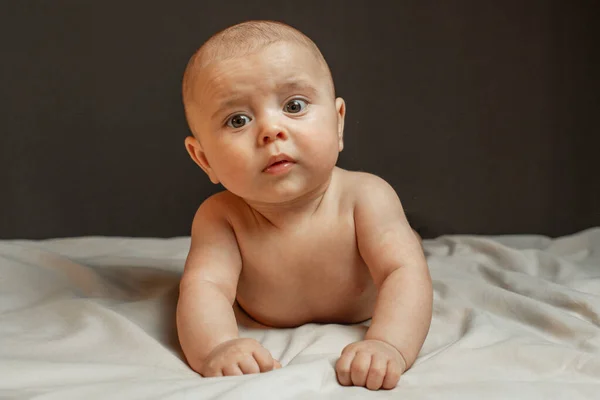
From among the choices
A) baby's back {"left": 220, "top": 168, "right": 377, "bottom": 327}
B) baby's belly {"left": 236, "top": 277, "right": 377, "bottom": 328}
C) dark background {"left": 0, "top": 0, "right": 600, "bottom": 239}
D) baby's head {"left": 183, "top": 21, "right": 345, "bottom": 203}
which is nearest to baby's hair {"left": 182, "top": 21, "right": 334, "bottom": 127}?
baby's head {"left": 183, "top": 21, "right": 345, "bottom": 203}

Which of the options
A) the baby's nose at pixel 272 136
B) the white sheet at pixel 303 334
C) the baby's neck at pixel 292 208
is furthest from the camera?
the baby's neck at pixel 292 208

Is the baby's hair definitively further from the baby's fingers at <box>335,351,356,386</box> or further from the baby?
the baby's fingers at <box>335,351,356,386</box>

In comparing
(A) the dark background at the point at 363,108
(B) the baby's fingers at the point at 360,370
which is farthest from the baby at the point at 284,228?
(A) the dark background at the point at 363,108

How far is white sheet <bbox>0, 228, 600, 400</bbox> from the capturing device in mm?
982

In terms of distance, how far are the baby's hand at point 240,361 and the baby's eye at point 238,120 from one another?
0.32 metres

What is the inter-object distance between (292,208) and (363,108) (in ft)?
2.95

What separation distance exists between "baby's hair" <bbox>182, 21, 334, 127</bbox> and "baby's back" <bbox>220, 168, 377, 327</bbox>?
23 cm

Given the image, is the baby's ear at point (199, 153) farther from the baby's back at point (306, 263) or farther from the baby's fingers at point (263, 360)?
the baby's fingers at point (263, 360)

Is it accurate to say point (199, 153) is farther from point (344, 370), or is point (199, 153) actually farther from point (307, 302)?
point (344, 370)

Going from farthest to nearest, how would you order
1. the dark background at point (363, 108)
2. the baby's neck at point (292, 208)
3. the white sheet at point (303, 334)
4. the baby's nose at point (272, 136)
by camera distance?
the dark background at point (363, 108) < the baby's neck at point (292, 208) < the baby's nose at point (272, 136) < the white sheet at point (303, 334)

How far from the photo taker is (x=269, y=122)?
1096mm

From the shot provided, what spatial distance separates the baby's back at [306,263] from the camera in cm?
122

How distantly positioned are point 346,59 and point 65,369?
48.4 inches

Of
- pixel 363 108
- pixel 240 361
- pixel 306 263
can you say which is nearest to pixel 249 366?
pixel 240 361
